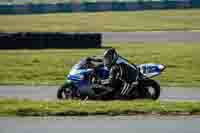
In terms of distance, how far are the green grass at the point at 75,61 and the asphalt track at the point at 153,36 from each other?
2.74m

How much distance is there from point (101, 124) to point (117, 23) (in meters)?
42.5

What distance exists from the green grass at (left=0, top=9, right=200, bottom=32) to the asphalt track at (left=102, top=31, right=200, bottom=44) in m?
3.40

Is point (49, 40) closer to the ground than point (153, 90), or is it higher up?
closer to the ground

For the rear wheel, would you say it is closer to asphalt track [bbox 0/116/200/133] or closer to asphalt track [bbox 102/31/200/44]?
asphalt track [bbox 0/116/200/133]

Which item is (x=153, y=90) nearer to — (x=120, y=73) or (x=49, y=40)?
(x=120, y=73)

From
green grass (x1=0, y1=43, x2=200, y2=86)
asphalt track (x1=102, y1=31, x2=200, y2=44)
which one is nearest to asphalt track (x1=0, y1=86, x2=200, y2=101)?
green grass (x1=0, y1=43, x2=200, y2=86)

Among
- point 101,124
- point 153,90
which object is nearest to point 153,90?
point 153,90

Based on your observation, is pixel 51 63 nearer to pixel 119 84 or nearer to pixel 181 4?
pixel 119 84

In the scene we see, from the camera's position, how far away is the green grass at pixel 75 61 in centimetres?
2198

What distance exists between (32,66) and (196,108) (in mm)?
14333

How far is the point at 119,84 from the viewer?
15422 mm

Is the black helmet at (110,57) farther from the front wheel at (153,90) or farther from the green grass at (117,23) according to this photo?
the green grass at (117,23)

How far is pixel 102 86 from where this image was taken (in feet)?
50.9

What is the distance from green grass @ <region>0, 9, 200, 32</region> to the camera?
47.2 m
